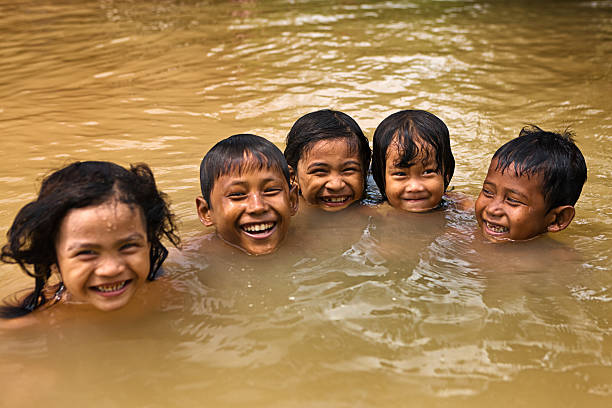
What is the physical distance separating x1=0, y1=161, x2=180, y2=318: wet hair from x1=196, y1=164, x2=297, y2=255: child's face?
0.62 m

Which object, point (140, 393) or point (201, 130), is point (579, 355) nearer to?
point (140, 393)

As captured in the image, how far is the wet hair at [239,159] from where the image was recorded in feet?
12.9

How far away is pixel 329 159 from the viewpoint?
468cm

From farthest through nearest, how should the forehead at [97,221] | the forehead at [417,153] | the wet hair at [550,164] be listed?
the forehead at [417,153]
the wet hair at [550,164]
the forehead at [97,221]

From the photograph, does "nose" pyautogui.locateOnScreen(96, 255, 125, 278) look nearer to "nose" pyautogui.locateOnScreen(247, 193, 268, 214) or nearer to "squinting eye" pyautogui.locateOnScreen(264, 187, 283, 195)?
"nose" pyautogui.locateOnScreen(247, 193, 268, 214)

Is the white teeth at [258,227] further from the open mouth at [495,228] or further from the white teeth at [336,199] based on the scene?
the open mouth at [495,228]

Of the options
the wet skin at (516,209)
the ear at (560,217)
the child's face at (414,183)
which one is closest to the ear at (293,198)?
the child's face at (414,183)

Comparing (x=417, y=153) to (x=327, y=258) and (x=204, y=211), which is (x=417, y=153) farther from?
(x=204, y=211)

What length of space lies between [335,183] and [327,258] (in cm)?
77

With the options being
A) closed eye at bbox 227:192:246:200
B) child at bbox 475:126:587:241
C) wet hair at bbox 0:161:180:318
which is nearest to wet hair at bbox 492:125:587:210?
child at bbox 475:126:587:241

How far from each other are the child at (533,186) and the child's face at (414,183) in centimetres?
48

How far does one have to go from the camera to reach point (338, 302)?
3510 mm

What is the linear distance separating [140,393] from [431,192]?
268cm

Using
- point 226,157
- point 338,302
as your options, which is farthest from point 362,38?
point 338,302
